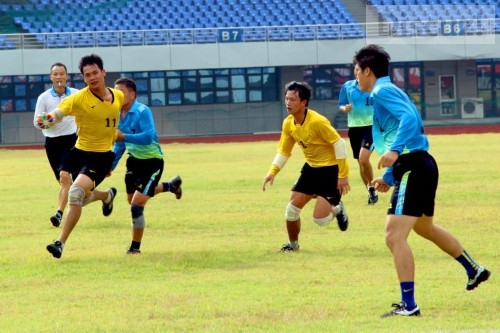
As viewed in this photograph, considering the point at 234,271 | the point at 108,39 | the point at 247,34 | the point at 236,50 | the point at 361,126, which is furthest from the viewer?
the point at 247,34

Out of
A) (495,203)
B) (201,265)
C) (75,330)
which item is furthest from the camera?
(495,203)

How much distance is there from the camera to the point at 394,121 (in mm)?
8758

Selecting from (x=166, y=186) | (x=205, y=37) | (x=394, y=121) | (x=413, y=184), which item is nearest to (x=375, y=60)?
(x=394, y=121)

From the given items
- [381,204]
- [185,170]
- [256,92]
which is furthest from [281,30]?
[381,204]

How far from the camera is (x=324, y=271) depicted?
11.2 m

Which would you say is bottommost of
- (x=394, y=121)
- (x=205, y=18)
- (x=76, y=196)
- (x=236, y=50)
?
(x=76, y=196)

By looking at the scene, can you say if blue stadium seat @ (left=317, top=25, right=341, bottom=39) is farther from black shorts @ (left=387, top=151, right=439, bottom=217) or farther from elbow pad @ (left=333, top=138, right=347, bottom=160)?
black shorts @ (left=387, top=151, right=439, bottom=217)

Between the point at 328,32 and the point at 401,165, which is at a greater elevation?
the point at 328,32

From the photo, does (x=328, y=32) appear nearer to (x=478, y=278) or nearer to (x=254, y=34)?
(x=254, y=34)

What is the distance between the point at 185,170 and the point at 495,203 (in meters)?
13.1

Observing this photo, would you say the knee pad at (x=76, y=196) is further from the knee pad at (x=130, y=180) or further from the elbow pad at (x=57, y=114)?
the knee pad at (x=130, y=180)

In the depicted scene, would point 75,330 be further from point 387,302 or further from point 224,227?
point 224,227

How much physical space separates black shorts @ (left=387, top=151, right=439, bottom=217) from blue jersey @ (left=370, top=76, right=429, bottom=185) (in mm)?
77

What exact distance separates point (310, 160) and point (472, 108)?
42.9 meters
